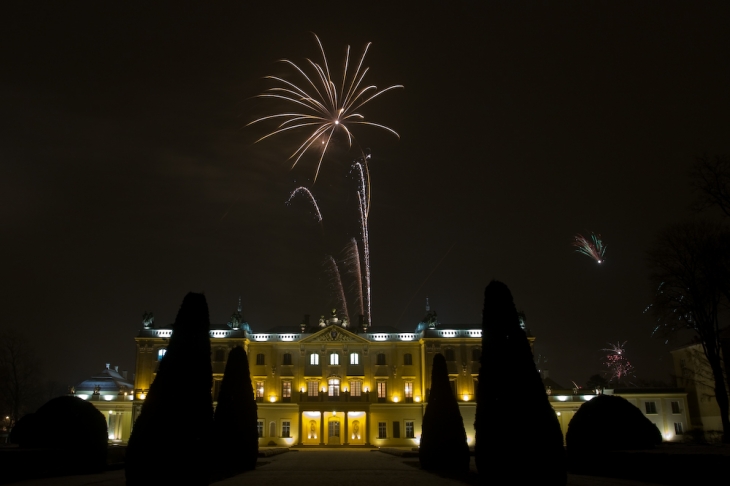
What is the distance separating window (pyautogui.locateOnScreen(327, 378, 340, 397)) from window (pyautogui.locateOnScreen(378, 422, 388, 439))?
5186mm

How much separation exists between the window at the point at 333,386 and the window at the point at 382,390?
159 inches

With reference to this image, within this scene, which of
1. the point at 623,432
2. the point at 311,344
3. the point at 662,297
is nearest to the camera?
the point at 623,432

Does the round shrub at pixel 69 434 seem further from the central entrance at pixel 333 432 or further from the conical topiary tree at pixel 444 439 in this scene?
the central entrance at pixel 333 432

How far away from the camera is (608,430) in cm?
2486

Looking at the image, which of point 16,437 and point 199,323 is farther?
point 16,437

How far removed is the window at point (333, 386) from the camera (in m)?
62.4

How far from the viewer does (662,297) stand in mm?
36062

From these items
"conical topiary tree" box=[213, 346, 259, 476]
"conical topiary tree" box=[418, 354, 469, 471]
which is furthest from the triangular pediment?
"conical topiary tree" box=[418, 354, 469, 471]

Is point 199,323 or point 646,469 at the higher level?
point 199,323

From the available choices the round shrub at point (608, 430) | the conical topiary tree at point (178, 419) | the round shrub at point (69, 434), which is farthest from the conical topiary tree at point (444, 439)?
the round shrub at point (69, 434)

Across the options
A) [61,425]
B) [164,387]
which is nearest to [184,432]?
[164,387]

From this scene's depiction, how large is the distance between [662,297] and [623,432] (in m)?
13.7

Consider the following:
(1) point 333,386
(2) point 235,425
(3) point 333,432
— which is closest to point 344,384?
(1) point 333,386

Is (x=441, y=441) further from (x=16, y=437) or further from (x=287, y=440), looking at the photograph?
(x=287, y=440)
